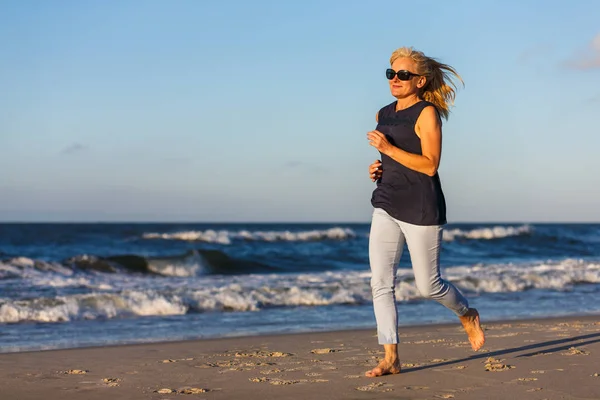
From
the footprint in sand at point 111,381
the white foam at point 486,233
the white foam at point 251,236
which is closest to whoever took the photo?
the footprint in sand at point 111,381

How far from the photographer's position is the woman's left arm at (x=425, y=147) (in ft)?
14.8

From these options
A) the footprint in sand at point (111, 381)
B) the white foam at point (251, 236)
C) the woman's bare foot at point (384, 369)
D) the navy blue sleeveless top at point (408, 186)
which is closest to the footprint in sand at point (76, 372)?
the footprint in sand at point (111, 381)

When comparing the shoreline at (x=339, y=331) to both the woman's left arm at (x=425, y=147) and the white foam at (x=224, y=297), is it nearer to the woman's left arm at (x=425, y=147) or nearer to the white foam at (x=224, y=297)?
the white foam at (x=224, y=297)

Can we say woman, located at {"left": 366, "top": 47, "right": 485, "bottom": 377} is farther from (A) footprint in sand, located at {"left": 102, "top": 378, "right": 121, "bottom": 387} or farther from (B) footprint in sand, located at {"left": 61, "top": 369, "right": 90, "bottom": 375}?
(B) footprint in sand, located at {"left": 61, "top": 369, "right": 90, "bottom": 375}

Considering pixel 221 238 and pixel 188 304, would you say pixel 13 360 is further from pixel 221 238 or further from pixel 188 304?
pixel 221 238

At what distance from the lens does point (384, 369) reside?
15.7 ft

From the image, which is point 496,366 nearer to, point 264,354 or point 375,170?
point 375,170

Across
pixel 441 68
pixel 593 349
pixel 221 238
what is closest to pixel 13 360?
pixel 441 68

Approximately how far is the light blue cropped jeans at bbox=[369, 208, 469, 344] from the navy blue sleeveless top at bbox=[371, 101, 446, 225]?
6 centimetres

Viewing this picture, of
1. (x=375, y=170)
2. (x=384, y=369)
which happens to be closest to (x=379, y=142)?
(x=375, y=170)

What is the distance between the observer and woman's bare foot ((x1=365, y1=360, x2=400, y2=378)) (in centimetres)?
476

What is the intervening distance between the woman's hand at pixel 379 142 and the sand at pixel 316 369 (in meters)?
1.32

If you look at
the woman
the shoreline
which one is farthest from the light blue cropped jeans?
the shoreline

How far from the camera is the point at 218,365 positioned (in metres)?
5.48
